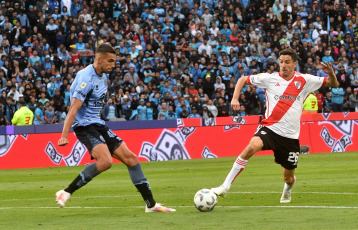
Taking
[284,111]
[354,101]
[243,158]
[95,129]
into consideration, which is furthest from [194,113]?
[95,129]

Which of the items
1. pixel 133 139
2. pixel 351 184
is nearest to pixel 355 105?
pixel 133 139

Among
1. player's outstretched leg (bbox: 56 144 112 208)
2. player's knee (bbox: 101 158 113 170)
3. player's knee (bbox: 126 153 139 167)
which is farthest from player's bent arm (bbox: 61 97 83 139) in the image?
player's knee (bbox: 126 153 139 167)

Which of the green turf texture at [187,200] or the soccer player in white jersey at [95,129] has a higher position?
the soccer player in white jersey at [95,129]

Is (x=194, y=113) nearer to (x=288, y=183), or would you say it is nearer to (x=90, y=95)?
(x=288, y=183)

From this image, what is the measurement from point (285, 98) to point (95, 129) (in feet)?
9.59

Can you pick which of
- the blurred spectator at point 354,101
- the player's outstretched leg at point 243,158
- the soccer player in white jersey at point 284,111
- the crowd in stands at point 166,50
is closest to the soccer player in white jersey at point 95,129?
the player's outstretched leg at point 243,158

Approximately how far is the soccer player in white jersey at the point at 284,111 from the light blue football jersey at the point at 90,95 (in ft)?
6.39

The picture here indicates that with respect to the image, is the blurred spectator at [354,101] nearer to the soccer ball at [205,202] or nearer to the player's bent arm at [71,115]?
the soccer ball at [205,202]

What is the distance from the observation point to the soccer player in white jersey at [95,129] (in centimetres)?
1041

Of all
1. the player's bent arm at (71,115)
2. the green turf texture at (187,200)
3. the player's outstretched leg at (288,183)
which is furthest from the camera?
the player's outstretched leg at (288,183)

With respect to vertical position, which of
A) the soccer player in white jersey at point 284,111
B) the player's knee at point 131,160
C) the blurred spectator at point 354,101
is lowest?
the blurred spectator at point 354,101

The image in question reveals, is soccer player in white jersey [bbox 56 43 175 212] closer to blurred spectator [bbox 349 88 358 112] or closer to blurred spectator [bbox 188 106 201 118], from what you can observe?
blurred spectator [bbox 188 106 201 118]

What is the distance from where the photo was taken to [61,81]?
30062mm

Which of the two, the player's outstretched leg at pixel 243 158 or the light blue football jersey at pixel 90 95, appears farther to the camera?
the player's outstretched leg at pixel 243 158
